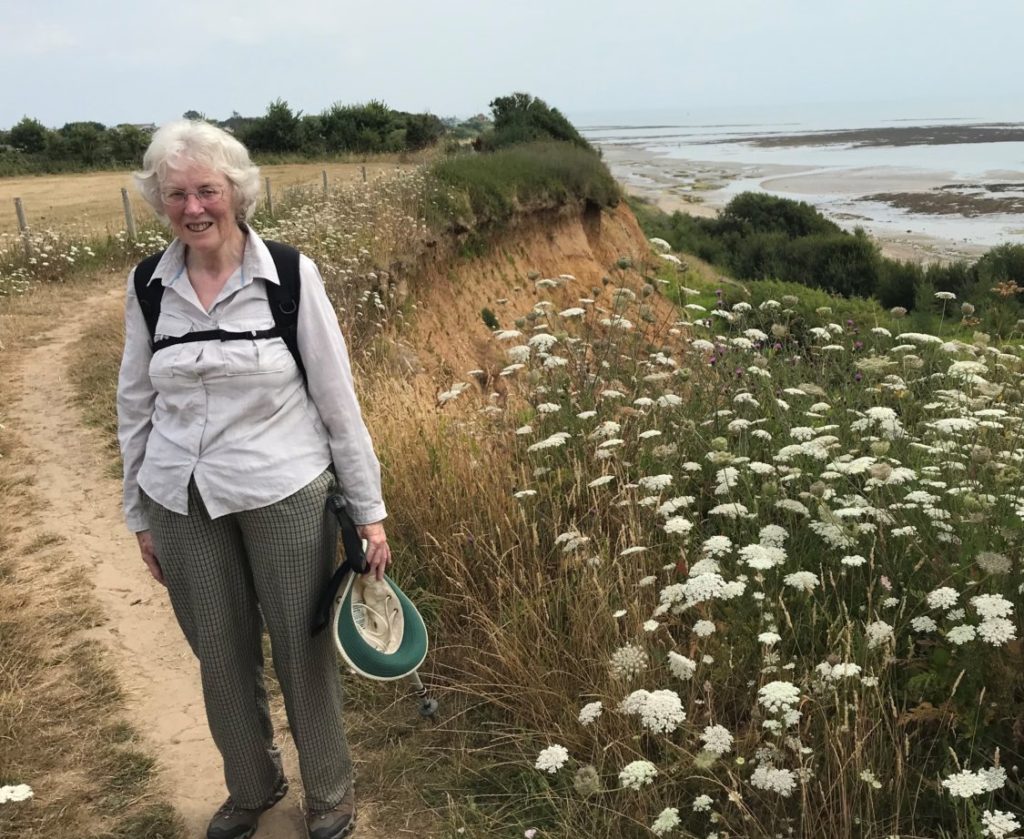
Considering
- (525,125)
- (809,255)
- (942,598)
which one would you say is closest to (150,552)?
(942,598)

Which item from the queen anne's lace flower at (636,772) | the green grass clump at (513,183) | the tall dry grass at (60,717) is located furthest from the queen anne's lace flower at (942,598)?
the green grass clump at (513,183)

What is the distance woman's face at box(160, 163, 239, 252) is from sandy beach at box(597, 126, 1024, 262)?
3122 centimetres

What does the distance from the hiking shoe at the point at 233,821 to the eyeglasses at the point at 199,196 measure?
2.07m

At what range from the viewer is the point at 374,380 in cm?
652

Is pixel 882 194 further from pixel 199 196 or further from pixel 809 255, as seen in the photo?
pixel 199 196

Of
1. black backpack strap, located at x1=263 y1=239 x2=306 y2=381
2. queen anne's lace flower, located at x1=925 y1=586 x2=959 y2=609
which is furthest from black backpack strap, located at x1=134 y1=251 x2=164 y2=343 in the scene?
queen anne's lace flower, located at x1=925 y1=586 x2=959 y2=609

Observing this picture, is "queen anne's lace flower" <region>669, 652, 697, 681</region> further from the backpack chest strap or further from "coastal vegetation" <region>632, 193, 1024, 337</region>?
"coastal vegetation" <region>632, 193, 1024, 337</region>

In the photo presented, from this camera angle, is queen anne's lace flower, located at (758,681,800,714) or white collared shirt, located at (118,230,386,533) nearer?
queen anne's lace flower, located at (758,681,800,714)

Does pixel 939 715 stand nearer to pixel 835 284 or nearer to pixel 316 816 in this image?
pixel 316 816

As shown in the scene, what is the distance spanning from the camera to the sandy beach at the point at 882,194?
37812mm

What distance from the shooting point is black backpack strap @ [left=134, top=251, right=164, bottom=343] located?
2494 mm

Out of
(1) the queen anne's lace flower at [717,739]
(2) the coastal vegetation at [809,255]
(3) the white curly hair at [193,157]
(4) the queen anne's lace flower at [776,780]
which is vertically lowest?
(2) the coastal vegetation at [809,255]

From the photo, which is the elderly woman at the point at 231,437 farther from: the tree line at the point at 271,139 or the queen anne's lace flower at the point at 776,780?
the tree line at the point at 271,139

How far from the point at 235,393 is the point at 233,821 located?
5.24ft
